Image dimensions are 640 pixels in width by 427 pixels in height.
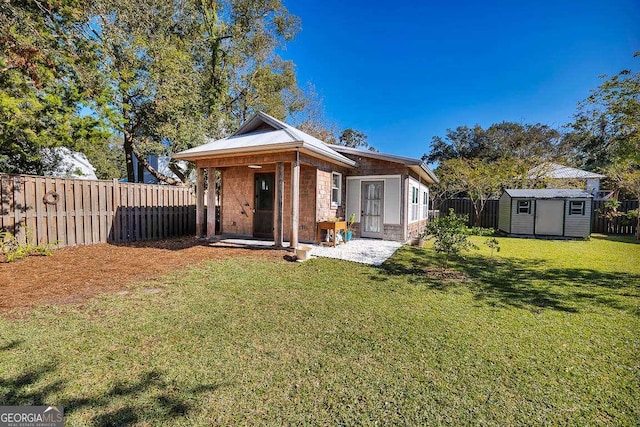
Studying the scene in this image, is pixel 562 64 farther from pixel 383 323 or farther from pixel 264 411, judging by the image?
pixel 264 411

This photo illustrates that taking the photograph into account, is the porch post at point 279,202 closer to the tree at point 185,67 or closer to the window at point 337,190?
the window at point 337,190

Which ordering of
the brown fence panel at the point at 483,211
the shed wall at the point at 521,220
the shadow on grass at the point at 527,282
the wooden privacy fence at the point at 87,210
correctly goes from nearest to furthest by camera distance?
the shadow on grass at the point at 527,282
the wooden privacy fence at the point at 87,210
the shed wall at the point at 521,220
the brown fence panel at the point at 483,211

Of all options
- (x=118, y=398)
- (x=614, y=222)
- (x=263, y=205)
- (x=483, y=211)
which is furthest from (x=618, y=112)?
(x=614, y=222)

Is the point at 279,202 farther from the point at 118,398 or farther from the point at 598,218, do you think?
the point at 598,218

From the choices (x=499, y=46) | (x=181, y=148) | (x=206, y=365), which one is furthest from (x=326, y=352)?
(x=499, y=46)

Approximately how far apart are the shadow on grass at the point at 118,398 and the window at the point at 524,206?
55.3 feet

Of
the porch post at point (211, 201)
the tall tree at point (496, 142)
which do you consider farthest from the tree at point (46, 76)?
the tall tree at point (496, 142)

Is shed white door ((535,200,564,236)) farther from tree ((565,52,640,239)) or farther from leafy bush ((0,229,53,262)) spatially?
leafy bush ((0,229,53,262))

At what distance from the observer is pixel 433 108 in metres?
20.5

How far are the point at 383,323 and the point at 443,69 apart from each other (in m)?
15.8

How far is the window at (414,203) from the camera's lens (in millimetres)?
11498

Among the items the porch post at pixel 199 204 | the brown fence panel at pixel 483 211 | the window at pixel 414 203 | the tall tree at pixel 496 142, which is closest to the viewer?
the porch post at pixel 199 204

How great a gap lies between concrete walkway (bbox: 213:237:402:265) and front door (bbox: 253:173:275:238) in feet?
1.82

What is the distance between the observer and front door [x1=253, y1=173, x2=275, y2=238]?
986 centimetres
